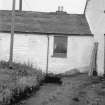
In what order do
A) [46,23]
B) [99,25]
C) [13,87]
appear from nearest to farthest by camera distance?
[13,87]
[99,25]
[46,23]

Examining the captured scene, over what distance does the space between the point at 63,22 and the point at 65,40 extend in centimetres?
233

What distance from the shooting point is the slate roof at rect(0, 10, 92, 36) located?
18.6 m

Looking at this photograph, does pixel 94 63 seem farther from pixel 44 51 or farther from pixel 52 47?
pixel 44 51

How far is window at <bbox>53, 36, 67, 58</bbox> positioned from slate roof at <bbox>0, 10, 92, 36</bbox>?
497mm

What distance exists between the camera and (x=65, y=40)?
61.3 ft

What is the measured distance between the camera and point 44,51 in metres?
18.4

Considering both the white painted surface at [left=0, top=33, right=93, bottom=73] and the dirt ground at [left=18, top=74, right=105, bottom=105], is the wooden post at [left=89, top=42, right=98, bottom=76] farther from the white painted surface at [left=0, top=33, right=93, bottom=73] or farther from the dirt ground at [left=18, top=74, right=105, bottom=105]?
the dirt ground at [left=18, top=74, right=105, bottom=105]

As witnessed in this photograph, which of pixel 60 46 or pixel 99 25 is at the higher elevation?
pixel 99 25

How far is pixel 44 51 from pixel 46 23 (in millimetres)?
2784

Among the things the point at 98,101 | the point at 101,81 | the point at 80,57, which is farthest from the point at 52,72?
the point at 98,101

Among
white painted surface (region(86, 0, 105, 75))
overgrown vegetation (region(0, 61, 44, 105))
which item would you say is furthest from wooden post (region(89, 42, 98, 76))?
overgrown vegetation (region(0, 61, 44, 105))

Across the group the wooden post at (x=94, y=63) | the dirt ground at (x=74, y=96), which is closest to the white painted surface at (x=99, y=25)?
the wooden post at (x=94, y=63)

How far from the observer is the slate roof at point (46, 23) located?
18.6 metres

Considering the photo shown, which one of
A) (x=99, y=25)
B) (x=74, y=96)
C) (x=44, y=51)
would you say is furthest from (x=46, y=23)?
(x=74, y=96)
